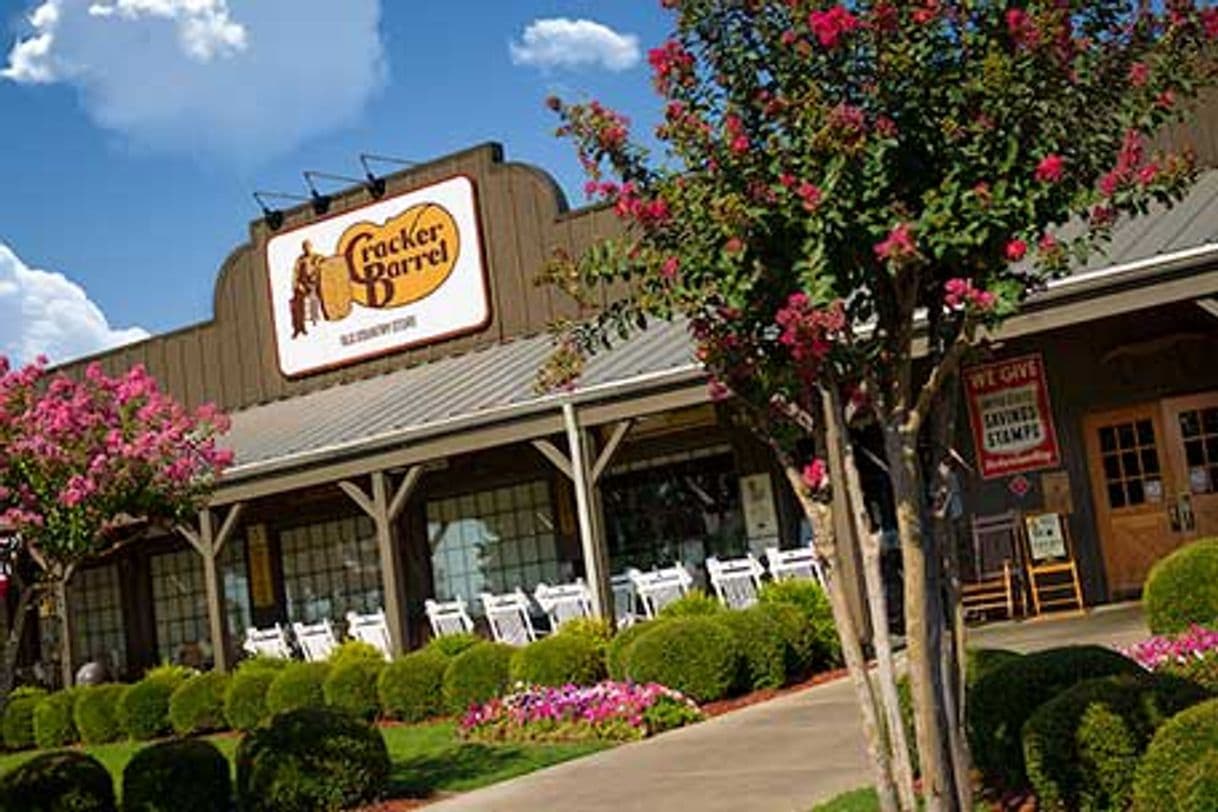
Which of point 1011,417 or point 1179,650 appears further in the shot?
point 1011,417

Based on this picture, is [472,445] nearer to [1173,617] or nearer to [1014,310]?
[1173,617]

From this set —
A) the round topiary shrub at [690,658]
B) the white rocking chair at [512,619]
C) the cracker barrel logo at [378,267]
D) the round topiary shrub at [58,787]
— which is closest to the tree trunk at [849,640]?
the round topiary shrub at [58,787]

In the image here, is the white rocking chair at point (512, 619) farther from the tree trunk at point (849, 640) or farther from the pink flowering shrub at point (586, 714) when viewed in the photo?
the tree trunk at point (849, 640)

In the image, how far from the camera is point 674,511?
60.2 ft

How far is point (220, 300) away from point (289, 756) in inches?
576

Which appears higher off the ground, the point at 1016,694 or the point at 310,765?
the point at 1016,694

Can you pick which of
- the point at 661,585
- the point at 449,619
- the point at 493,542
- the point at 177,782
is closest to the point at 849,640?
the point at 177,782

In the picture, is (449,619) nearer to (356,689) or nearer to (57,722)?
(356,689)

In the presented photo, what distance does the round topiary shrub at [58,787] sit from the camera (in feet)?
33.7

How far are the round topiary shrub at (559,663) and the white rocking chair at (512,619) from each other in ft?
10.2

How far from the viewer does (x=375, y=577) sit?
836 inches

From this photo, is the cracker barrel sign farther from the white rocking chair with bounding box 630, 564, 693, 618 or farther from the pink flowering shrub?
the pink flowering shrub

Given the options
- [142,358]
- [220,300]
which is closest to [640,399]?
[220,300]

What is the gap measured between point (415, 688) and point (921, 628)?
381 inches
